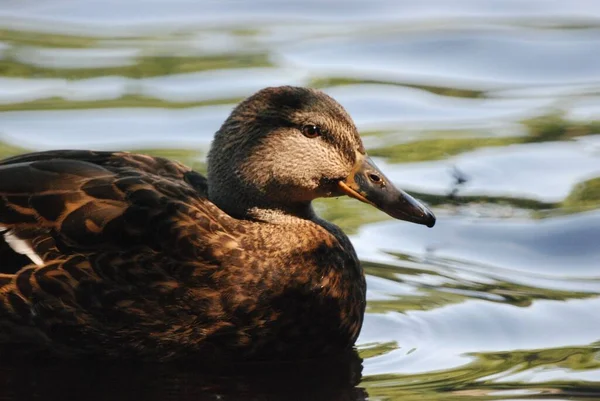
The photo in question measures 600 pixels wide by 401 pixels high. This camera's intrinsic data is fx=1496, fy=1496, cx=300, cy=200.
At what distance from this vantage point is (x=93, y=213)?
288 inches

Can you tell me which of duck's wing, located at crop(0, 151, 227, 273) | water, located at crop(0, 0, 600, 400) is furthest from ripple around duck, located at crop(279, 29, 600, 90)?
duck's wing, located at crop(0, 151, 227, 273)

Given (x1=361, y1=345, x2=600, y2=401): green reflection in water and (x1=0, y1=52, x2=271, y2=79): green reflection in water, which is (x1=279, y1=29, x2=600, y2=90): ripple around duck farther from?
(x1=361, y1=345, x2=600, y2=401): green reflection in water

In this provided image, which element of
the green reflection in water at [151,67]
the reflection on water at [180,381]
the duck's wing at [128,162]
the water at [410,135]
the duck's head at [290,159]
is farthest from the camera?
the green reflection in water at [151,67]

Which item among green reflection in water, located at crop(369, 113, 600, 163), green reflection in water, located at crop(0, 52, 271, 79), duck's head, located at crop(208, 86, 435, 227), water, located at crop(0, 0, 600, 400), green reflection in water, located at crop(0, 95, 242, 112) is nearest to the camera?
water, located at crop(0, 0, 600, 400)

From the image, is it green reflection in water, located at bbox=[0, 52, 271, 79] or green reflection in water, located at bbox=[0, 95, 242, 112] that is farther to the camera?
green reflection in water, located at bbox=[0, 52, 271, 79]

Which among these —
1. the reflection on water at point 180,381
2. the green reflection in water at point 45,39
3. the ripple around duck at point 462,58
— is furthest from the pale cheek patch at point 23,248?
the green reflection in water at point 45,39

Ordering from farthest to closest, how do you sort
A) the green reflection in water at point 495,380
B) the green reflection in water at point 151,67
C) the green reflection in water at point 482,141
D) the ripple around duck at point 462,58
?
1. the ripple around duck at point 462,58
2. the green reflection in water at point 151,67
3. the green reflection in water at point 482,141
4. the green reflection in water at point 495,380

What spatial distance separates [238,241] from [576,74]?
5.99m

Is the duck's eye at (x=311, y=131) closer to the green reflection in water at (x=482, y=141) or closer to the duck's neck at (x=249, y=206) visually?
the duck's neck at (x=249, y=206)

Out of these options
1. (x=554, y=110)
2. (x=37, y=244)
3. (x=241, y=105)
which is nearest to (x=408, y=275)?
(x=241, y=105)

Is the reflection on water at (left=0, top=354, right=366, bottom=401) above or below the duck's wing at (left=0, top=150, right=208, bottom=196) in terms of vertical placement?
below

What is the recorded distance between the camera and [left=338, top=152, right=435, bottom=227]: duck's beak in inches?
301

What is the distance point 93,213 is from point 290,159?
1.03m

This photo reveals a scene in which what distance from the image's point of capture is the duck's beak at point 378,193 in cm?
764
